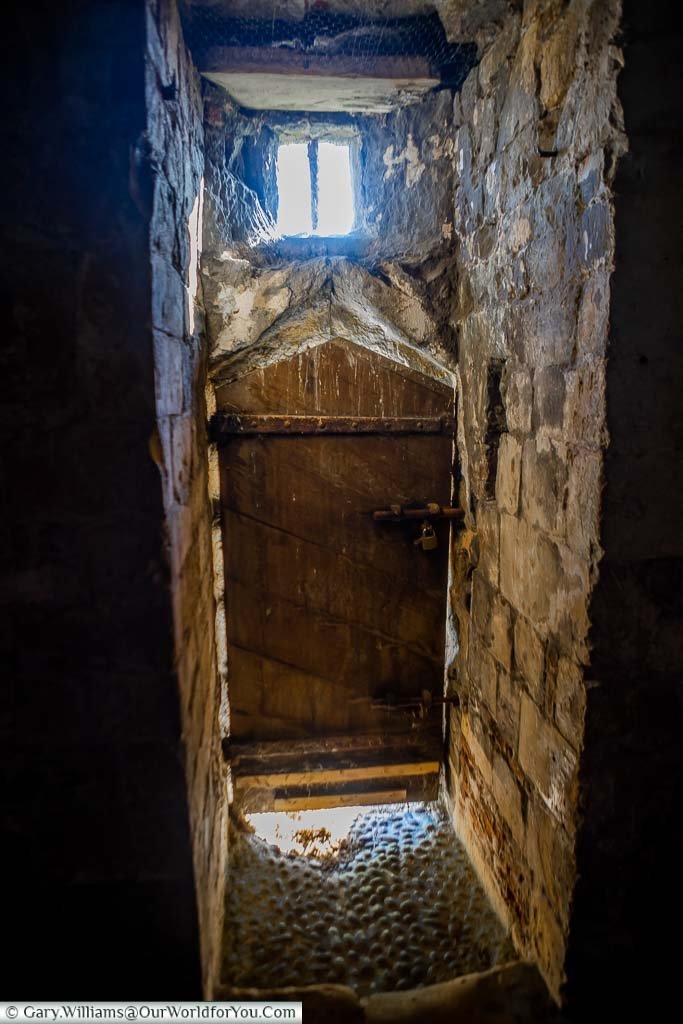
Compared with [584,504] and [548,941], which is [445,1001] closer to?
[548,941]

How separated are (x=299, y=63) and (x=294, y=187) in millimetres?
418

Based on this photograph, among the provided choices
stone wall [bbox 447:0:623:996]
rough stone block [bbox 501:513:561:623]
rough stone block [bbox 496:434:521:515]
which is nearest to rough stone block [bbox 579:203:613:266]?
stone wall [bbox 447:0:623:996]

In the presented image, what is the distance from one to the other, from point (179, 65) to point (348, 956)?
250 cm

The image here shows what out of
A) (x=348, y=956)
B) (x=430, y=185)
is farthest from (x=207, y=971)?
(x=430, y=185)

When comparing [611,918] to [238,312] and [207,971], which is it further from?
[238,312]

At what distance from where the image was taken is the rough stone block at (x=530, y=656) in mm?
1482

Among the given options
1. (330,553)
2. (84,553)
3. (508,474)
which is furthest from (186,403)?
(508,474)

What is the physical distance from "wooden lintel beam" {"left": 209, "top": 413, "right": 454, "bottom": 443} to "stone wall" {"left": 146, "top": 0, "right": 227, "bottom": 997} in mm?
106

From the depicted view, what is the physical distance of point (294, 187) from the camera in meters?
2.06

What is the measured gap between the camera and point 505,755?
1.72 m

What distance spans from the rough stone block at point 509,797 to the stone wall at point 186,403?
34.2 inches

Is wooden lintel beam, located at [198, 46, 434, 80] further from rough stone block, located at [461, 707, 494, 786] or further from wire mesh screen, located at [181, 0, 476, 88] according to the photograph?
rough stone block, located at [461, 707, 494, 786]

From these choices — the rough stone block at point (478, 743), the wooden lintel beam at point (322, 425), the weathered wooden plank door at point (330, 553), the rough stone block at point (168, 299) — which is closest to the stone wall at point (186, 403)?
the rough stone block at point (168, 299)

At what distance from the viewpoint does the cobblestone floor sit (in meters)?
1.67
